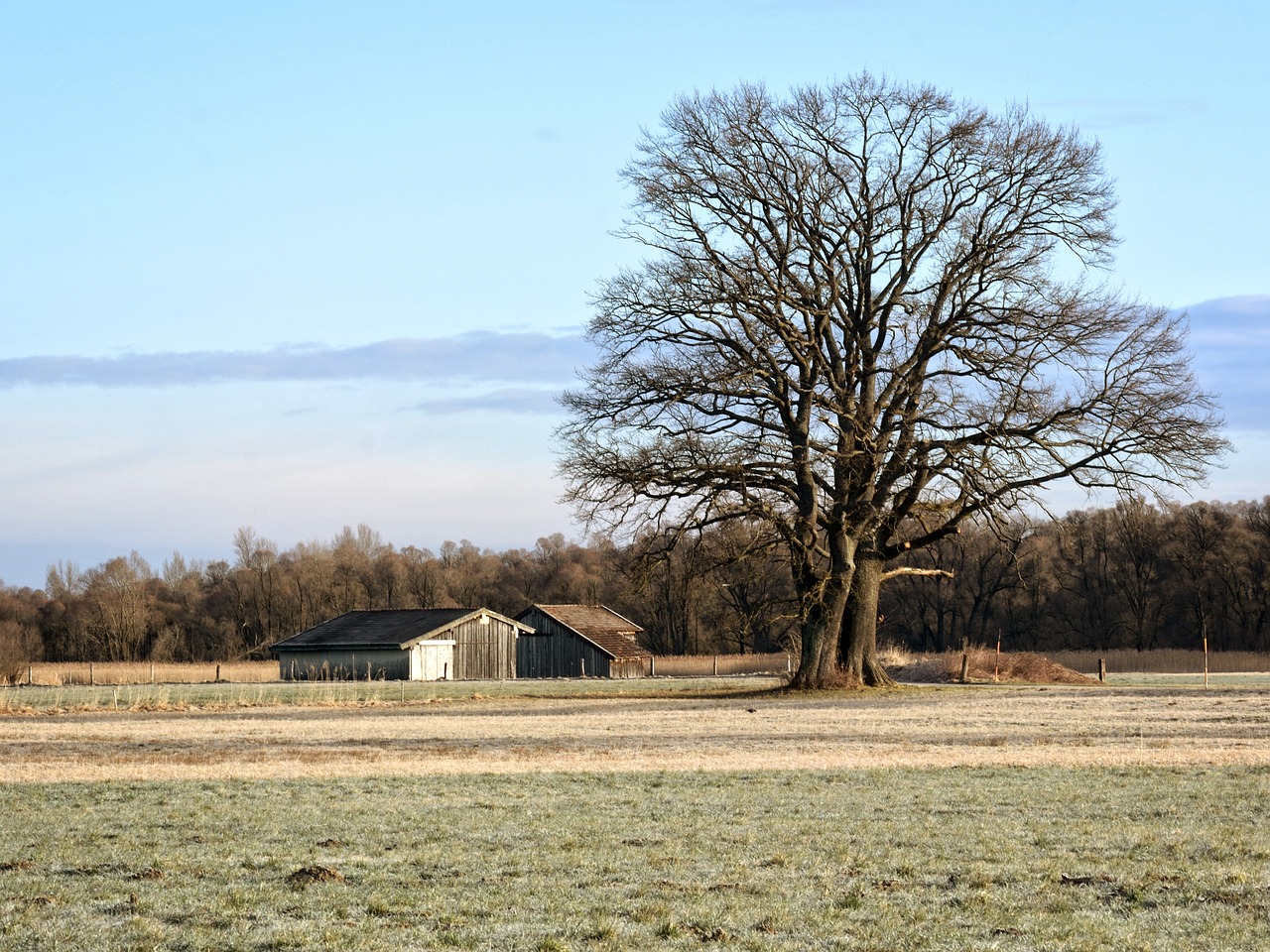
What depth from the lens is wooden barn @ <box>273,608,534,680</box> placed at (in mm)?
66562

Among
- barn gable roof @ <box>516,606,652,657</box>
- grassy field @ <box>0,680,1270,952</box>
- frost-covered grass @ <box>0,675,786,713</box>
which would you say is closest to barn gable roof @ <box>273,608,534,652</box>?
barn gable roof @ <box>516,606,652,657</box>

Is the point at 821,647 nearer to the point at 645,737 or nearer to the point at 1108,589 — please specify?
the point at 645,737

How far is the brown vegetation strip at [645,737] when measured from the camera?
683 inches

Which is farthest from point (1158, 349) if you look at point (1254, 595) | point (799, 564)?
point (1254, 595)

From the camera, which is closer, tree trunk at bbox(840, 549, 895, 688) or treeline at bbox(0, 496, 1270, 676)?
tree trunk at bbox(840, 549, 895, 688)

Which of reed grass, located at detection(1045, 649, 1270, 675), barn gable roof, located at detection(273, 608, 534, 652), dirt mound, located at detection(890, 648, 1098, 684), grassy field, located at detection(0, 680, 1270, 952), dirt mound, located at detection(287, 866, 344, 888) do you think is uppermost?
barn gable roof, located at detection(273, 608, 534, 652)

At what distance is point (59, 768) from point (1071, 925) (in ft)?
45.5

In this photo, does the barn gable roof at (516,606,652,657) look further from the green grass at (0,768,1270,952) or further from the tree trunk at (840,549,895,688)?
the green grass at (0,768,1270,952)

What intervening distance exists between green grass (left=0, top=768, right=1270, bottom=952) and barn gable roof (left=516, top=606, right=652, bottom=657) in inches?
2346

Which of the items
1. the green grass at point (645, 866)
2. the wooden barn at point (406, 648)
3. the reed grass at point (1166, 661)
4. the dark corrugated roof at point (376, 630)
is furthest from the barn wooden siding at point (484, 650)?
the green grass at point (645, 866)

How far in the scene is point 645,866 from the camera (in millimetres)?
9508

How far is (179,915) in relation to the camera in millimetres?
7859

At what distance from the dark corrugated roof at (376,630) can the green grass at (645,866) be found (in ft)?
173

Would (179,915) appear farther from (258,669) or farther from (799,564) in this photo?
(258,669)
